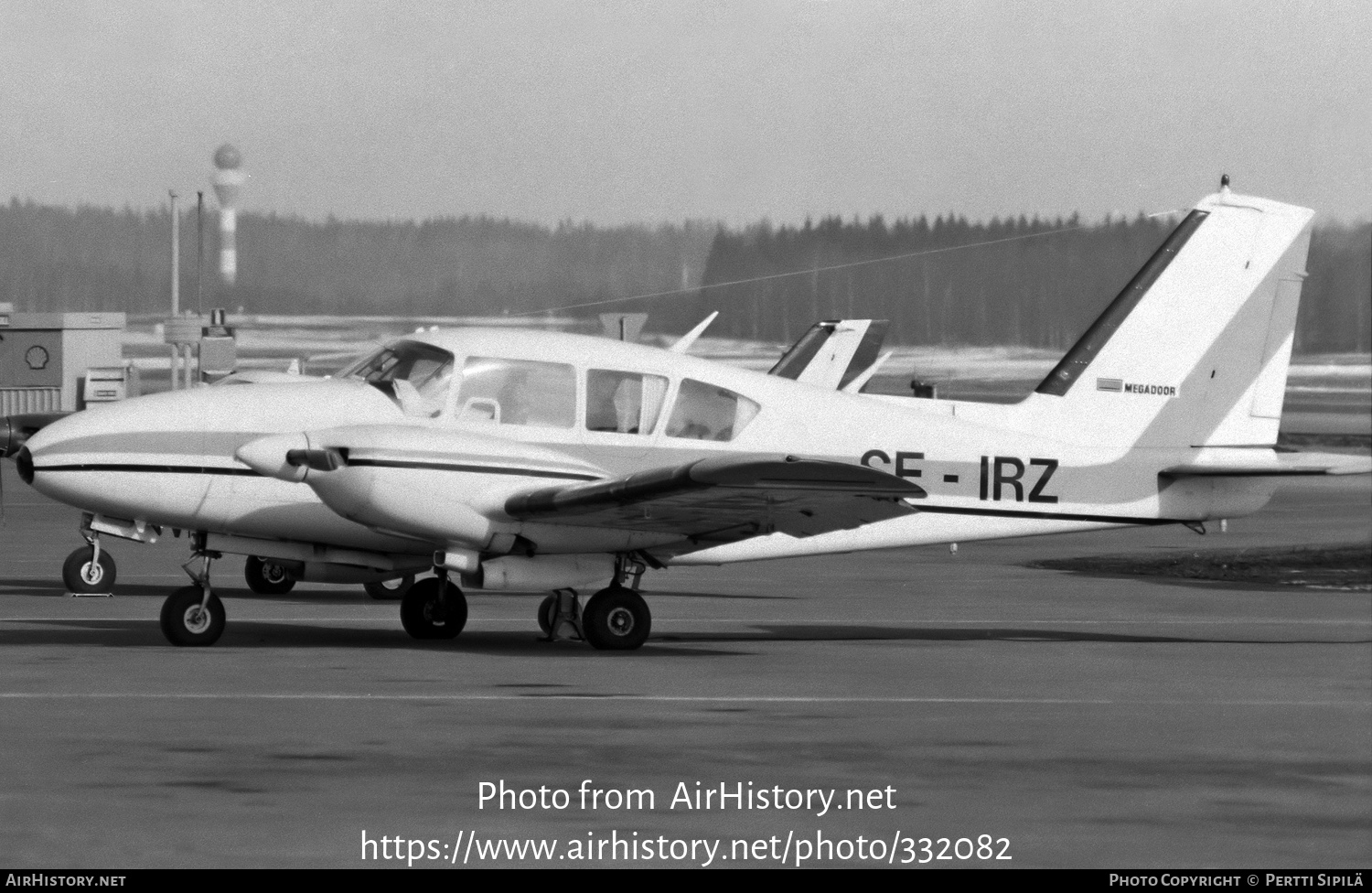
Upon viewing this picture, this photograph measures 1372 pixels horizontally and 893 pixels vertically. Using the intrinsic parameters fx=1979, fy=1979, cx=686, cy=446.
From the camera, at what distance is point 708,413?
15.3 metres

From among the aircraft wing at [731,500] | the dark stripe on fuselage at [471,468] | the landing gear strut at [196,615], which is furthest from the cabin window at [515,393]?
the landing gear strut at [196,615]

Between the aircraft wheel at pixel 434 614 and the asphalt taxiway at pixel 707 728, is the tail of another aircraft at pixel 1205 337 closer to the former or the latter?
the asphalt taxiway at pixel 707 728

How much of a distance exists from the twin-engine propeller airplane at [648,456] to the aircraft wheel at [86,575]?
2384mm

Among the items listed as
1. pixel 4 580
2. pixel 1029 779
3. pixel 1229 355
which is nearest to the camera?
pixel 1029 779

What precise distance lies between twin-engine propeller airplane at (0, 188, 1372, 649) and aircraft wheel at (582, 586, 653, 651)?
21 mm

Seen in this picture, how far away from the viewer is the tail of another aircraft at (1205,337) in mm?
16719

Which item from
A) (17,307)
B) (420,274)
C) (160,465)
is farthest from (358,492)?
(17,307)

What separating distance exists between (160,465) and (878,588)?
944 centimetres

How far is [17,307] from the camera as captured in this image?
58750 mm

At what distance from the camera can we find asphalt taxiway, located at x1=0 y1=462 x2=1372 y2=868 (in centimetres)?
787

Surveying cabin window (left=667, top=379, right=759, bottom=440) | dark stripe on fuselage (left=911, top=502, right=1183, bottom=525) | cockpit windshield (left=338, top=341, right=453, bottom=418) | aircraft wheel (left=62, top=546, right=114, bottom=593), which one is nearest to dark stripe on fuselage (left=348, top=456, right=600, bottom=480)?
cockpit windshield (left=338, top=341, right=453, bottom=418)

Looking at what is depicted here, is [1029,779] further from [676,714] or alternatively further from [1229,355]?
[1229,355]

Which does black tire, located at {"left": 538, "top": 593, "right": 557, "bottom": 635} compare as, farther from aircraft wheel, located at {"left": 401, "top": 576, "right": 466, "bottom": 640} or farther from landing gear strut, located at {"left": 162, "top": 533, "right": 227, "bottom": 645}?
landing gear strut, located at {"left": 162, "top": 533, "right": 227, "bottom": 645}

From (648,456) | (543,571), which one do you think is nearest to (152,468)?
(543,571)
